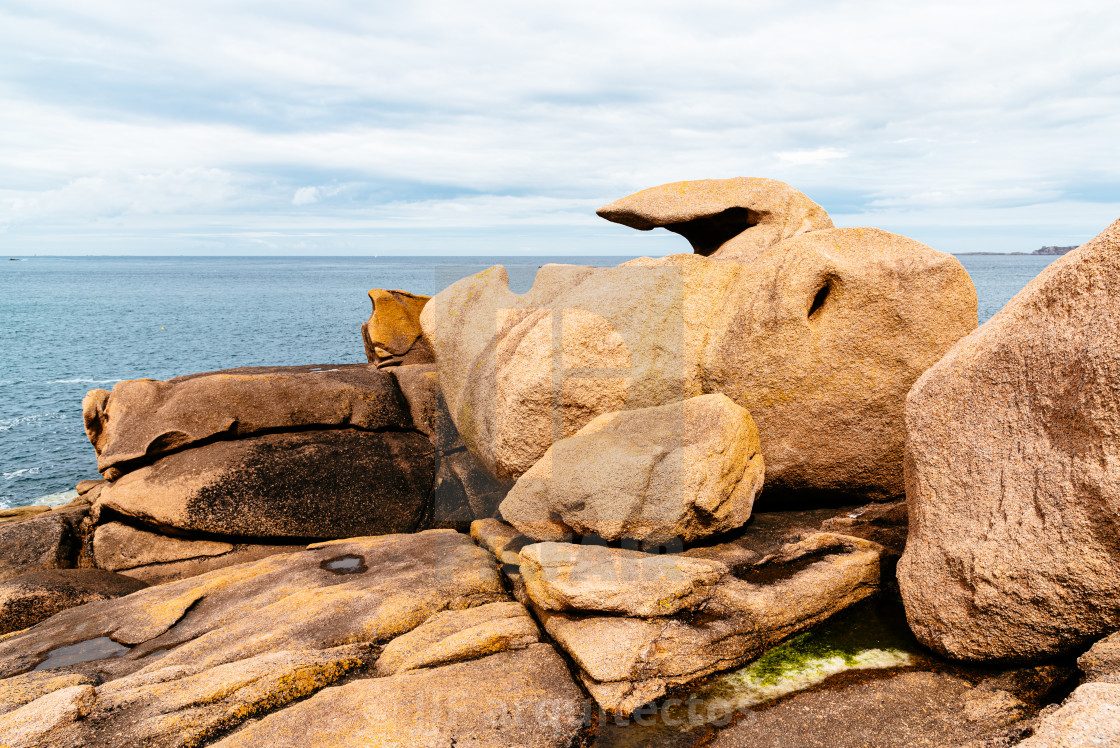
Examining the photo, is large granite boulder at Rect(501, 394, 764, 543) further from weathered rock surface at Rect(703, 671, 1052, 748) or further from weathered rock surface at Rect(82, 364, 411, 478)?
weathered rock surface at Rect(82, 364, 411, 478)

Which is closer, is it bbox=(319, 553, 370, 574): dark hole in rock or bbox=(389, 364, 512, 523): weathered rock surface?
bbox=(319, 553, 370, 574): dark hole in rock

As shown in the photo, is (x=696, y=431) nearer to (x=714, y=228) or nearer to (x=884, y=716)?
(x=884, y=716)

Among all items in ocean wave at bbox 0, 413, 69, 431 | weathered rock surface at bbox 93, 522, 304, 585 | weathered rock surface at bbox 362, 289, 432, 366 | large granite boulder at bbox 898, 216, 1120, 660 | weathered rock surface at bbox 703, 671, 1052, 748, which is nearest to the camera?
weathered rock surface at bbox 703, 671, 1052, 748

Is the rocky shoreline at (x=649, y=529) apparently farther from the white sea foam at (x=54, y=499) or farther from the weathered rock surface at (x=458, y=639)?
the white sea foam at (x=54, y=499)

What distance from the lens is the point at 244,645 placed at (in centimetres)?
707

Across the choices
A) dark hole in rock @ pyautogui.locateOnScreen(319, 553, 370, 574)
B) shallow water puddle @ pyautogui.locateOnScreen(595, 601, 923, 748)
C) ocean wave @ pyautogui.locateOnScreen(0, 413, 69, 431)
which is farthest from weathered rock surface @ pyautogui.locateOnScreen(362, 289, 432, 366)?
ocean wave @ pyautogui.locateOnScreen(0, 413, 69, 431)

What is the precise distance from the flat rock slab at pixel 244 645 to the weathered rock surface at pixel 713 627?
0.34 metres

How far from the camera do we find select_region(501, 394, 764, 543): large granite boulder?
7.75 meters

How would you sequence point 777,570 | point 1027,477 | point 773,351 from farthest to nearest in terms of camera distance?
point 773,351, point 777,570, point 1027,477

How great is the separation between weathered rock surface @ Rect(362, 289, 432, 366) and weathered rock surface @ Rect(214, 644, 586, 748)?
41.1 ft

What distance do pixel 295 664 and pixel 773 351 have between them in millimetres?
6701

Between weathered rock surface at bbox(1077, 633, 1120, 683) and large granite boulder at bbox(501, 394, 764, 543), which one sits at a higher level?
large granite boulder at bbox(501, 394, 764, 543)

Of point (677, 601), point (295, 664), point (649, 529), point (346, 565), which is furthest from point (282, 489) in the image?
point (677, 601)

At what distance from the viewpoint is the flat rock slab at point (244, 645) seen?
231 inches
